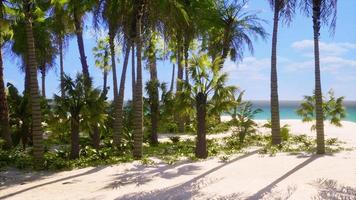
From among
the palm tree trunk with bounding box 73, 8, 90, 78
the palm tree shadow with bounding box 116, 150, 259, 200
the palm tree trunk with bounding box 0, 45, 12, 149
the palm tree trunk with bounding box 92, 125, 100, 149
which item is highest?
the palm tree trunk with bounding box 73, 8, 90, 78

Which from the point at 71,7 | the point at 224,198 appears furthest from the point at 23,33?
the point at 224,198

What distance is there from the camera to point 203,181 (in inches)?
499

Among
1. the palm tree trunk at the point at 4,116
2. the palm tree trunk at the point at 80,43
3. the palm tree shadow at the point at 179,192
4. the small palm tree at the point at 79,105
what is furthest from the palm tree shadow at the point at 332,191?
the palm tree trunk at the point at 4,116

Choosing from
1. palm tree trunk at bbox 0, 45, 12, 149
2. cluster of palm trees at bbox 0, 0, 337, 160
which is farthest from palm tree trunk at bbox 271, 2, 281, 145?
palm tree trunk at bbox 0, 45, 12, 149

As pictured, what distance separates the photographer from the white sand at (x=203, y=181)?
36.4 ft

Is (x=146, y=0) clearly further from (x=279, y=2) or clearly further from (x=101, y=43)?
(x=101, y=43)

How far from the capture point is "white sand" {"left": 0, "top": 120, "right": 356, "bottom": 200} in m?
11.1

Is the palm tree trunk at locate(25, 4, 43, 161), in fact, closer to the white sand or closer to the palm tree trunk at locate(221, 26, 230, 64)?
the white sand

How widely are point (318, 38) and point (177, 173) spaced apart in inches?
338

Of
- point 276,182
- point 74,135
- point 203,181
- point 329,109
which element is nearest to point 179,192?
point 203,181

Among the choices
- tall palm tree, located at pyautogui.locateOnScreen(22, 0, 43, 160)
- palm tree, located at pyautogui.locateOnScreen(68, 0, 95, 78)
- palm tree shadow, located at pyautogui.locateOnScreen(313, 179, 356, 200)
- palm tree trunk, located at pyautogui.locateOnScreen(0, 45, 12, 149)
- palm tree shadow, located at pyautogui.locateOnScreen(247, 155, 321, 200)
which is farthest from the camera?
palm tree, located at pyautogui.locateOnScreen(68, 0, 95, 78)

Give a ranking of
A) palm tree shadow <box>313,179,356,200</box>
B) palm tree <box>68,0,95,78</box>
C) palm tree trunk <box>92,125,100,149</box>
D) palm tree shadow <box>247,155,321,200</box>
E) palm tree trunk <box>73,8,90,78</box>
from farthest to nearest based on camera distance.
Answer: palm tree trunk <box>73,8,90,78</box> → palm tree <box>68,0,95,78</box> → palm tree trunk <box>92,125,100,149</box> → palm tree shadow <box>247,155,321,200</box> → palm tree shadow <box>313,179,356,200</box>

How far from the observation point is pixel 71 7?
21.4 meters

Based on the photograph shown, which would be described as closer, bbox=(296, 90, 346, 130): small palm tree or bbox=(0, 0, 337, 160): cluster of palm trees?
bbox=(0, 0, 337, 160): cluster of palm trees
